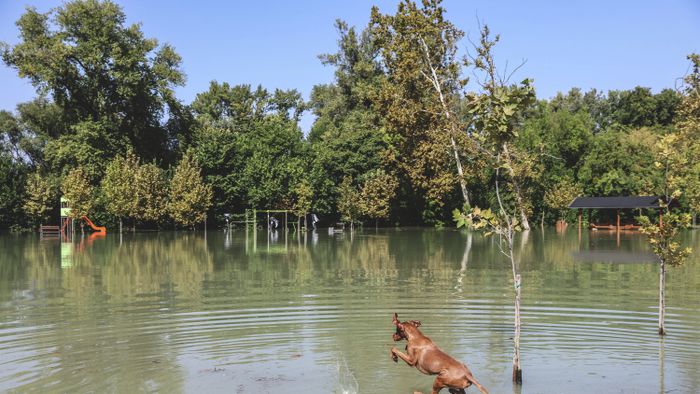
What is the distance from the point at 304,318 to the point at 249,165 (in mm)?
46100

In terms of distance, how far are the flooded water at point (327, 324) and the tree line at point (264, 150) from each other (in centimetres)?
2731

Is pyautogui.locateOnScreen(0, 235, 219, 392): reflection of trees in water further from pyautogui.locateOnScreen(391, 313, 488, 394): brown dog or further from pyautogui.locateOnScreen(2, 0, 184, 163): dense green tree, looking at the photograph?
pyautogui.locateOnScreen(2, 0, 184, 163): dense green tree

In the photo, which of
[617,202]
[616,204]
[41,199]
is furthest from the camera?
[41,199]

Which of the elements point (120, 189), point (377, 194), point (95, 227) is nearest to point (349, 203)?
point (377, 194)

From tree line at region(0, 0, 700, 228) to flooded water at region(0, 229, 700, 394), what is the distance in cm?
2731

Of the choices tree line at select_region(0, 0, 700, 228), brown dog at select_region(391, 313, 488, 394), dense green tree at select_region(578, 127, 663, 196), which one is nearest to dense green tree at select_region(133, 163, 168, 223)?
tree line at select_region(0, 0, 700, 228)

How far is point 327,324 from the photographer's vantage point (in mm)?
14523

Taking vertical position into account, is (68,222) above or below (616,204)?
below

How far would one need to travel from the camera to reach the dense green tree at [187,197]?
2151 inches

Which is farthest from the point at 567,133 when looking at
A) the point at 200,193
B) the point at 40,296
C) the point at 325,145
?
the point at 40,296

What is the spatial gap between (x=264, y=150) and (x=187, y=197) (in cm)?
1053

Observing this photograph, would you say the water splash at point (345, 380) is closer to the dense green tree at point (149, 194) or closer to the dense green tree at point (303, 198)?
the dense green tree at point (149, 194)

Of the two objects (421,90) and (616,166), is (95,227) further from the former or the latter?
(616,166)

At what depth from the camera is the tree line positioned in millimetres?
55094
